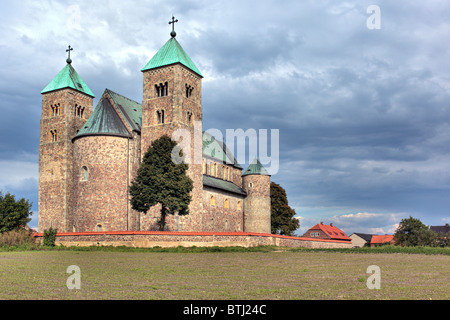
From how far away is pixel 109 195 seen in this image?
46594 millimetres

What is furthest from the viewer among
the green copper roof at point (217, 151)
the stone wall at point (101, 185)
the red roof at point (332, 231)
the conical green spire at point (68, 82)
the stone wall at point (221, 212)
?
the red roof at point (332, 231)

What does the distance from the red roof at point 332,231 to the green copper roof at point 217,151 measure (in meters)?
→ 27.7

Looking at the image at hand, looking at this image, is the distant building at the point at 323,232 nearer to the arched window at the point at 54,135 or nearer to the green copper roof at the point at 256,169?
the green copper roof at the point at 256,169

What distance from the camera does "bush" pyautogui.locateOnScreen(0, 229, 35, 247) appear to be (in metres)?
35.8

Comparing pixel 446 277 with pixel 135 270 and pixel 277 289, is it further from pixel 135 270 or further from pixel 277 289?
pixel 135 270

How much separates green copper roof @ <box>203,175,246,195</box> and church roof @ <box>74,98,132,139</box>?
11600mm

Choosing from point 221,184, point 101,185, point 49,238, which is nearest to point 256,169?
point 221,184

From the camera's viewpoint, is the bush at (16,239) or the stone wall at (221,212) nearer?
the bush at (16,239)

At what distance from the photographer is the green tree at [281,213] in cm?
6950

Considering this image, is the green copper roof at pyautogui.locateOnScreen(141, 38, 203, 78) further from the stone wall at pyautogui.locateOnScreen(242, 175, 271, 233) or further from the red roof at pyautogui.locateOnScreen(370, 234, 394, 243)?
the red roof at pyautogui.locateOnScreen(370, 234, 394, 243)

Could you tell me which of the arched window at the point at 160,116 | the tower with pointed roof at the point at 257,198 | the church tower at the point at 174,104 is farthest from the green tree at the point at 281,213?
the arched window at the point at 160,116

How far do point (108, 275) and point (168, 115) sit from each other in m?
33.7

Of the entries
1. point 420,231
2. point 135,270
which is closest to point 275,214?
point 420,231
